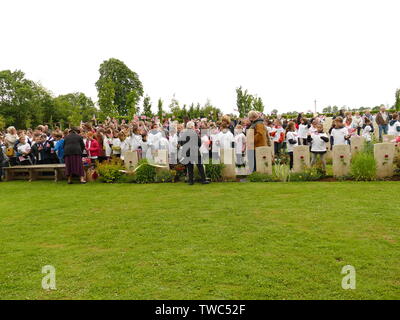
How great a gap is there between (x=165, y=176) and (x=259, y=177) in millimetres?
3425

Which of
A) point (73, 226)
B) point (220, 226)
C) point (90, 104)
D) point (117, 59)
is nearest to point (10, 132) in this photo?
point (73, 226)

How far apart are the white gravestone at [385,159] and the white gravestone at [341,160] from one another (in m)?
0.88

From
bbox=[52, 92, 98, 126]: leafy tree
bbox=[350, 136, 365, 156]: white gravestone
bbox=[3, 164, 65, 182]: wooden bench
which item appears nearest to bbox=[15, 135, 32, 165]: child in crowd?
bbox=[3, 164, 65, 182]: wooden bench

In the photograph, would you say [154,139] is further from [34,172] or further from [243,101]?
[243,101]

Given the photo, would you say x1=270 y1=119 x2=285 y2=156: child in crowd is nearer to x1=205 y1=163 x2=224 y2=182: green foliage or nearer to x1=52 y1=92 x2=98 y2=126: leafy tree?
x1=205 y1=163 x2=224 y2=182: green foliage

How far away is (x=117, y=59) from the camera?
67.8 meters

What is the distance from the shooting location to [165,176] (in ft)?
47.3

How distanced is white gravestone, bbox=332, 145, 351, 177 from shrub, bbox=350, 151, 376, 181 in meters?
0.38

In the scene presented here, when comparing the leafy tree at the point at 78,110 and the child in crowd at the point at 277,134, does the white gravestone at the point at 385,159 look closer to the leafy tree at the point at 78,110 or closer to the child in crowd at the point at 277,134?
the child in crowd at the point at 277,134

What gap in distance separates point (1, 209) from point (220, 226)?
6454 mm

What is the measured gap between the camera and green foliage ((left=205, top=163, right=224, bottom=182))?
14047mm

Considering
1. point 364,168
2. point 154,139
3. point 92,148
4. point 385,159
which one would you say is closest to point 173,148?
point 154,139

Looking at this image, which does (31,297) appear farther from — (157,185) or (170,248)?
(157,185)

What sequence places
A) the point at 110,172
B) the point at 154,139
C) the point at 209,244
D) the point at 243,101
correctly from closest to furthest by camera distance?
the point at 209,244 → the point at 110,172 → the point at 154,139 → the point at 243,101
